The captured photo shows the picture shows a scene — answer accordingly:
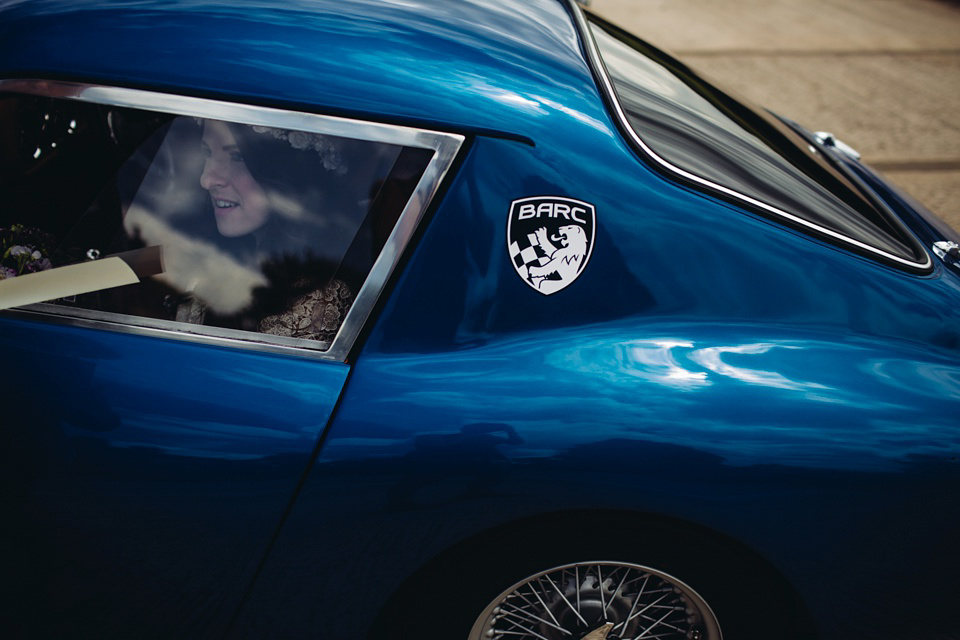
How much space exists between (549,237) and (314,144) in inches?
18.9

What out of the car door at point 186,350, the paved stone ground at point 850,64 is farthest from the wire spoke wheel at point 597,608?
the paved stone ground at point 850,64

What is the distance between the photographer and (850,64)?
6.96 metres

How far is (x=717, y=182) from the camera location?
1456mm

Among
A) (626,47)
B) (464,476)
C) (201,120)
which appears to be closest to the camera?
(464,476)

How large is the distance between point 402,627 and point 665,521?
57 centimetres

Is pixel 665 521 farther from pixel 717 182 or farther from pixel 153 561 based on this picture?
pixel 153 561

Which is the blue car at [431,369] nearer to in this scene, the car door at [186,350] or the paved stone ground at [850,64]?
the car door at [186,350]

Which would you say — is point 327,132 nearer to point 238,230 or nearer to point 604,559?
point 238,230

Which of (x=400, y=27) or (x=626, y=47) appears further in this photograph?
(x=626, y=47)

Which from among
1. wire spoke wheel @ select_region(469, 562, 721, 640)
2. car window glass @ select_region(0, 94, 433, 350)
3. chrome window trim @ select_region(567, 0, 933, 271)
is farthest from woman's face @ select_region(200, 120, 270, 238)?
wire spoke wheel @ select_region(469, 562, 721, 640)

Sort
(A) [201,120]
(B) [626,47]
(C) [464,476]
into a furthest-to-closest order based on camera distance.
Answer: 1. (B) [626,47]
2. (A) [201,120]
3. (C) [464,476]

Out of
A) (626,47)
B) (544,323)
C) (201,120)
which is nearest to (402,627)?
(544,323)

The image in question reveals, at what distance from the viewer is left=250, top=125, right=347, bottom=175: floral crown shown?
1.38 meters

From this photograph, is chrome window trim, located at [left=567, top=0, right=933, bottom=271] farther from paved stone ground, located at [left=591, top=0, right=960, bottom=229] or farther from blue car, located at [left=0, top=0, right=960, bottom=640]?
paved stone ground, located at [left=591, top=0, right=960, bottom=229]
